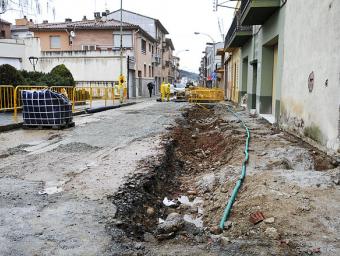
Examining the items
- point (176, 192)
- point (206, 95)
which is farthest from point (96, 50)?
point (176, 192)

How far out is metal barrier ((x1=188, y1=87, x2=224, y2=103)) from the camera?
25694 mm

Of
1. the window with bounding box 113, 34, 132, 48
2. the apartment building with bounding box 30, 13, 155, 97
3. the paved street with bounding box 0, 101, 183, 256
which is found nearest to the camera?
the paved street with bounding box 0, 101, 183, 256

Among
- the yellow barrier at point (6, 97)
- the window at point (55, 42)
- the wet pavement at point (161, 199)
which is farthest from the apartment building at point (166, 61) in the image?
the wet pavement at point (161, 199)

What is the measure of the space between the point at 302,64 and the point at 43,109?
7.34 m

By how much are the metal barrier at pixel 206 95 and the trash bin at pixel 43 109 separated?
1526cm

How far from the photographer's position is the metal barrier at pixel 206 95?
25.7 metres

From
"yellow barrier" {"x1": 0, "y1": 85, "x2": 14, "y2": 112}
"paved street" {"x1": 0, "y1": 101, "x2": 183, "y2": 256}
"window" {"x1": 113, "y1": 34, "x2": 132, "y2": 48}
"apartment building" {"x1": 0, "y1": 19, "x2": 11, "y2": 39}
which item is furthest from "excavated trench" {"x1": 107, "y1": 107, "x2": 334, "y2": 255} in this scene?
"apartment building" {"x1": 0, "y1": 19, "x2": 11, "y2": 39}

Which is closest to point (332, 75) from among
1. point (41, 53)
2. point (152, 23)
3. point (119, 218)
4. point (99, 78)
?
point (119, 218)

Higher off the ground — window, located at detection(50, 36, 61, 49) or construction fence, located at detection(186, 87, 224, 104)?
window, located at detection(50, 36, 61, 49)

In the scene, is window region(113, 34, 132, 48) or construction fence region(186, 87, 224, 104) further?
window region(113, 34, 132, 48)

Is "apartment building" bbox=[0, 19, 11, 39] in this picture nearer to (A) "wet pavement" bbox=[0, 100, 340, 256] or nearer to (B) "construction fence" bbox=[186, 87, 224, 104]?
(B) "construction fence" bbox=[186, 87, 224, 104]

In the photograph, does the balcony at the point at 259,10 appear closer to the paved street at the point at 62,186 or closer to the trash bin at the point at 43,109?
the paved street at the point at 62,186

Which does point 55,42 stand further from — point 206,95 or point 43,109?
point 43,109

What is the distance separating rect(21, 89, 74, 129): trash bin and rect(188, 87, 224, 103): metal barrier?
15.3 metres
